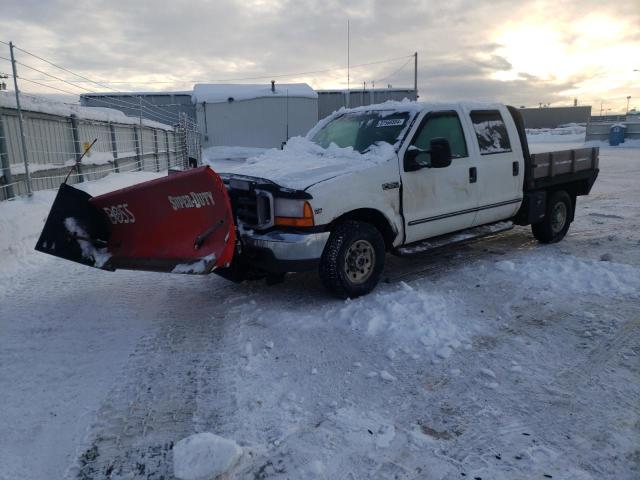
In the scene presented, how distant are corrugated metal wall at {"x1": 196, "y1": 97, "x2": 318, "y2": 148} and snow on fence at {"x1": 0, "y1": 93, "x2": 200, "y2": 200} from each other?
1518 centimetres

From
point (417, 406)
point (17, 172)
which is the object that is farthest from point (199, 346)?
point (17, 172)

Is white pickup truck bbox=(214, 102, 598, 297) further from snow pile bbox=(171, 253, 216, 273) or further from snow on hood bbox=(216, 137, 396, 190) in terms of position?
snow pile bbox=(171, 253, 216, 273)

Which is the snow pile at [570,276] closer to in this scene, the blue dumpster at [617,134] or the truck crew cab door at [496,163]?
the truck crew cab door at [496,163]

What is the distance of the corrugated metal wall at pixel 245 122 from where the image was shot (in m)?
30.0

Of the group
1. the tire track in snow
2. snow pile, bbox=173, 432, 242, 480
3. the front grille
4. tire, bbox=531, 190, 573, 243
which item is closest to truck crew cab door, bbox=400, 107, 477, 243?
the front grille

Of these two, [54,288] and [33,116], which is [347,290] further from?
[33,116]

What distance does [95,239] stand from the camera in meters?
4.45

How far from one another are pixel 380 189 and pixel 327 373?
2084 mm

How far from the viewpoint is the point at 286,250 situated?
4.30 meters

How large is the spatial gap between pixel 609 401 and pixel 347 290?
2305 mm

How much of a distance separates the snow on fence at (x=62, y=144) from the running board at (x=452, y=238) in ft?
17.3

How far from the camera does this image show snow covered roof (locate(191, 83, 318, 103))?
30.1 meters

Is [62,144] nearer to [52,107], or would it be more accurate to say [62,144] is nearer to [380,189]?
[52,107]

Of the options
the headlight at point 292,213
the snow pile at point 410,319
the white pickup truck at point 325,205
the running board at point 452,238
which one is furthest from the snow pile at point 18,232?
the running board at point 452,238
